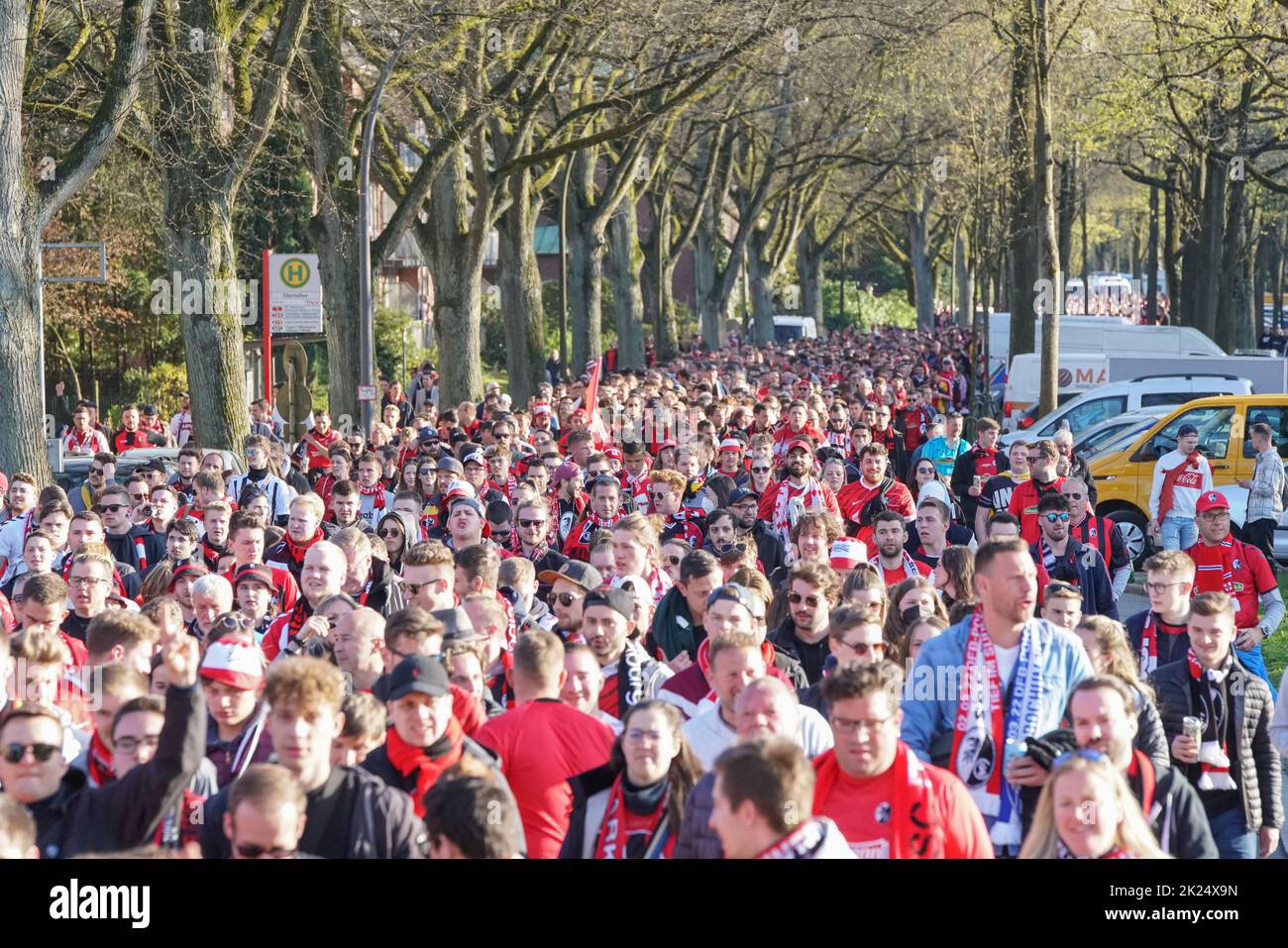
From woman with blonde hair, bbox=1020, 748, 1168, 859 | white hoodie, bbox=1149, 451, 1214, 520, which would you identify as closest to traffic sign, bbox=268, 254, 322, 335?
white hoodie, bbox=1149, 451, 1214, 520

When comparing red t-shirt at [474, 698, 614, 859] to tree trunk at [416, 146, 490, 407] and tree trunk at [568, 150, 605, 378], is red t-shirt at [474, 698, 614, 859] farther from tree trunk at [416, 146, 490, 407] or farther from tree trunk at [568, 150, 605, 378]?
tree trunk at [568, 150, 605, 378]

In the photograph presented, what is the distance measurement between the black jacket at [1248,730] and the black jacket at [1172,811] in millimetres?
1405

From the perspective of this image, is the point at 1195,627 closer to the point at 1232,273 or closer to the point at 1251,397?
the point at 1251,397

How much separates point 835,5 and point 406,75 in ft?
28.1

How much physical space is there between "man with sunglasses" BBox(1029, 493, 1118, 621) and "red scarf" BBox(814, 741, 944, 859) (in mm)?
4960

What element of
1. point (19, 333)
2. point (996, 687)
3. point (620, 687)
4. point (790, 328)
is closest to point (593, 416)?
point (19, 333)

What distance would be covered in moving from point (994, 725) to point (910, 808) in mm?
1101

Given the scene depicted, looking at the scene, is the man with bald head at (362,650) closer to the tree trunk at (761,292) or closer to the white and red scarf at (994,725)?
the white and red scarf at (994,725)

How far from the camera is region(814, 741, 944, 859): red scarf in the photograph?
5270mm

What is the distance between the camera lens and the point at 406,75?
2367 centimetres

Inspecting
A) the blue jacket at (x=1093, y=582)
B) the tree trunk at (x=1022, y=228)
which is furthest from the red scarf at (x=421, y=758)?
the tree trunk at (x=1022, y=228)

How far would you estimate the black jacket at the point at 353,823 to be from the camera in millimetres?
5305

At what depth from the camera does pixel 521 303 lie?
30453 millimetres
